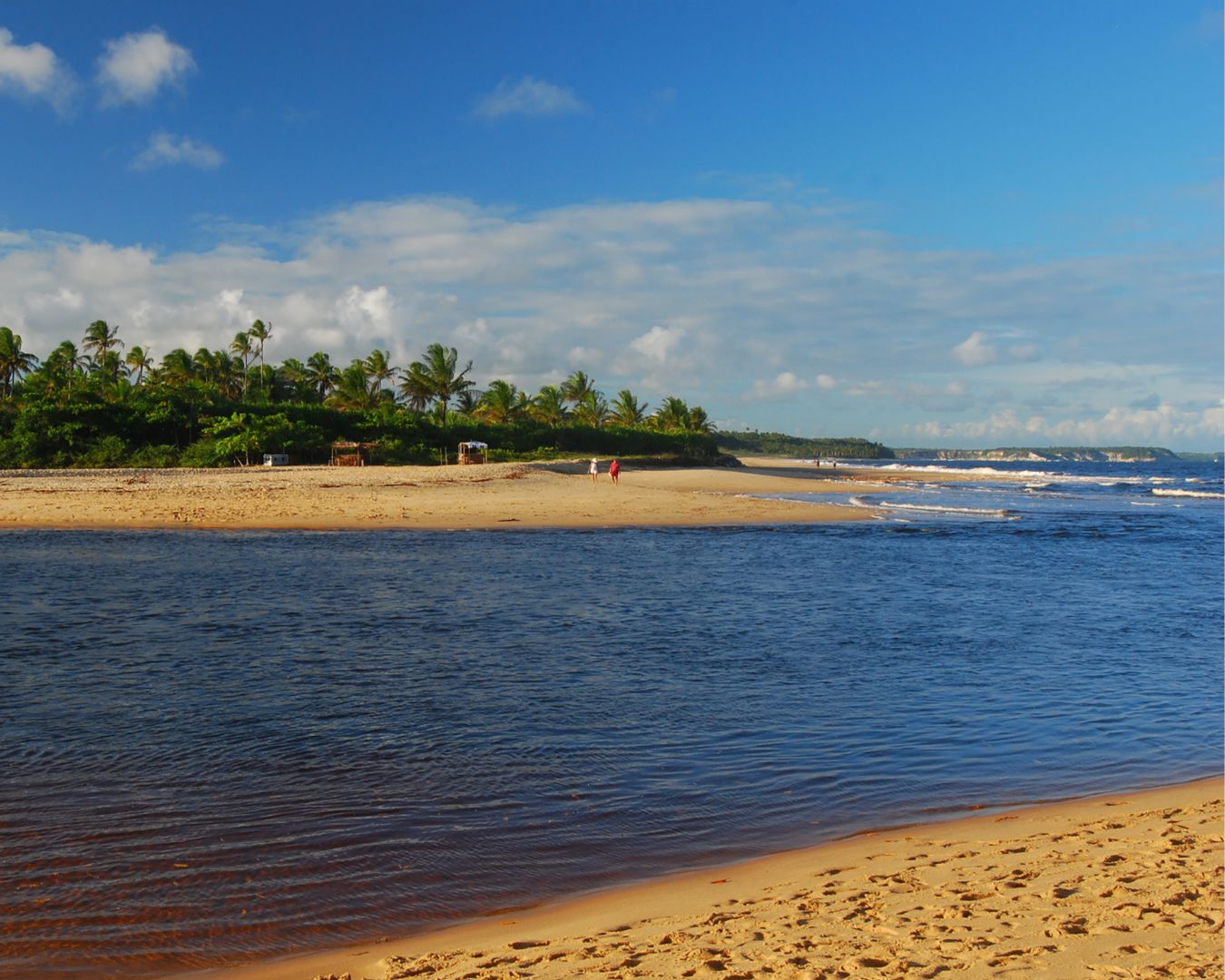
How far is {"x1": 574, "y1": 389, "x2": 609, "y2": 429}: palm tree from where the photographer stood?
4235 inches

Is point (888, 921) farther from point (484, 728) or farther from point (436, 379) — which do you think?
point (436, 379)

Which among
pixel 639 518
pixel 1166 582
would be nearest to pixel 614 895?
pixel 1166 582

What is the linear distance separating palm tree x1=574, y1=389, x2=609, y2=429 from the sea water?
87363 mm

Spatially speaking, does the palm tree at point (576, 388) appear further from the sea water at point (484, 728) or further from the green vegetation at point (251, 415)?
the sea water at point (484, 728)

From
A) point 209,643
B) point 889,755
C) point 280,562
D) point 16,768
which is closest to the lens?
point 16,768

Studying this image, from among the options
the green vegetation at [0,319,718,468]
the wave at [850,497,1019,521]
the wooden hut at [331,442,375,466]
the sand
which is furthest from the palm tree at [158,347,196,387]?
the sand

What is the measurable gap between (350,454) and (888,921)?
2201 inches

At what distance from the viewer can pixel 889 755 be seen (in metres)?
8.67

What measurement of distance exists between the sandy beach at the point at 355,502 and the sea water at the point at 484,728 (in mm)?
10024

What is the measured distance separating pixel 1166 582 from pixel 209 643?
67.6 ft

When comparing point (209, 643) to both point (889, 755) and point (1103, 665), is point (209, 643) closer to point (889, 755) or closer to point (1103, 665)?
point (889, 755)

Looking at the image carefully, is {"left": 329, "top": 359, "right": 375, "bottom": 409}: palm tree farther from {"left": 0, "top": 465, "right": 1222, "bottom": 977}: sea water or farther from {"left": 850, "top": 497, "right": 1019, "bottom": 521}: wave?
{"left": 0, "top": 465, "right": 1222, "bottom": 977}: sea water

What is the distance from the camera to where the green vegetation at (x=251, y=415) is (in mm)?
54125

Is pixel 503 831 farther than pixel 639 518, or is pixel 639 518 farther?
pixel 639 518
